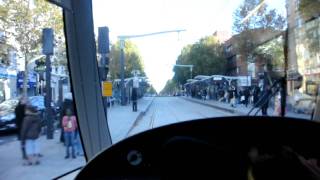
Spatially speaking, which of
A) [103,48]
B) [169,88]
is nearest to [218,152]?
[103,48]

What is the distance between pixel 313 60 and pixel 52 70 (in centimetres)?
213

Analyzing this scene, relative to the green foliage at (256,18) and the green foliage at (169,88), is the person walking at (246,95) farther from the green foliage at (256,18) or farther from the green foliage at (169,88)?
the green foliage at (169,88)

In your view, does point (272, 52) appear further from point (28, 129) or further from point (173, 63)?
point (28, 129)

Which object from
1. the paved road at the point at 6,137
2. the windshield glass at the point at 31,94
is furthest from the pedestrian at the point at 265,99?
the paved road at the point at 6,137

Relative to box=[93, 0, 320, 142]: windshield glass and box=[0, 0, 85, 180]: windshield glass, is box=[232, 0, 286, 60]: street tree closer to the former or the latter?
box=[93, 0, 320, 142]: windshield glass

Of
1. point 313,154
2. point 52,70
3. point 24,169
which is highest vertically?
point 52,70

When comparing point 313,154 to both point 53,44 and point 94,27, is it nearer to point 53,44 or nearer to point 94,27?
point 53,44

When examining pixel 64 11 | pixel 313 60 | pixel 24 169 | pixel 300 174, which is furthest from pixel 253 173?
pixel 313 60

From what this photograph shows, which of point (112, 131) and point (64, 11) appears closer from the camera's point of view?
point (64, 11)

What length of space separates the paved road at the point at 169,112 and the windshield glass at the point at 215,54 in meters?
0.01

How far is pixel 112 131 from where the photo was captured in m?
4.34

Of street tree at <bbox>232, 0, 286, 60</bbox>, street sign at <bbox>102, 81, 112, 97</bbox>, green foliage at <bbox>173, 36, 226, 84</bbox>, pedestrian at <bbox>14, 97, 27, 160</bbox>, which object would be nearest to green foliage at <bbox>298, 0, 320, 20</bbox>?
street tree at <bbox>232, 0, 286, 60</bbox>

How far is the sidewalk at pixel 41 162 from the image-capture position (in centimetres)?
275

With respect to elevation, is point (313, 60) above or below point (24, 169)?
above
